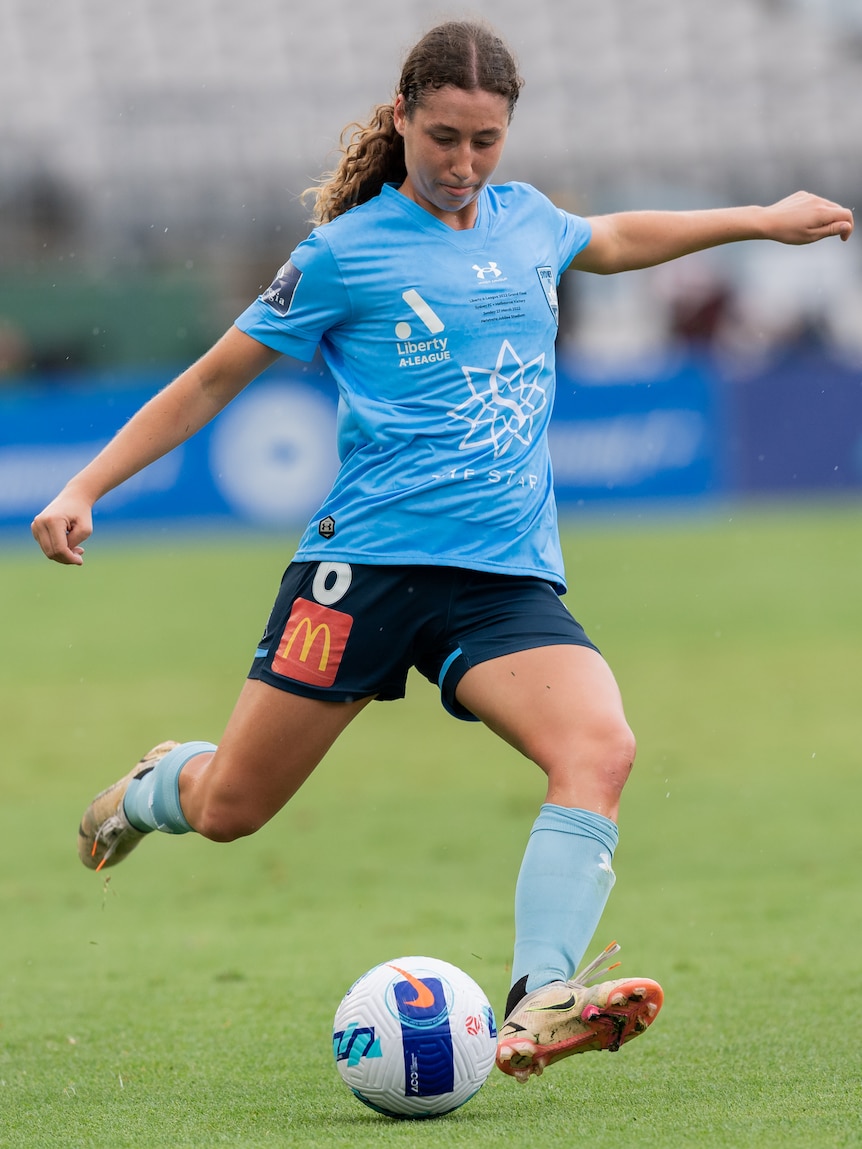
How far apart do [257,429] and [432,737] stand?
8.74 m

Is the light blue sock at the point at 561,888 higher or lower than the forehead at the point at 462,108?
lower

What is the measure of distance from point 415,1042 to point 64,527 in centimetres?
142

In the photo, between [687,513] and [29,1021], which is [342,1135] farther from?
[687,513]

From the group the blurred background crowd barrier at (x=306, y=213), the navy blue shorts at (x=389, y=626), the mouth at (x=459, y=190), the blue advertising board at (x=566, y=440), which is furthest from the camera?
the blurred background crowd barrier at (x=306, y=213)

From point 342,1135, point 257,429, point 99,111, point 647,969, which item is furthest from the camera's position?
point 99,111

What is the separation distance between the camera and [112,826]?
512 centimetres

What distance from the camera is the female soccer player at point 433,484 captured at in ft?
13.4

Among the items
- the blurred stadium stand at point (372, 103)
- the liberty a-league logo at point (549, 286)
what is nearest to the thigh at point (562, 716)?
the liberty a-league logo at point (549, 286)

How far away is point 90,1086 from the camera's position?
14.1ft

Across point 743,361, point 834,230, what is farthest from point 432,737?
point 743,361

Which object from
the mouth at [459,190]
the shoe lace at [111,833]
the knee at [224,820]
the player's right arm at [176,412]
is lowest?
the shoe lace at [111,833]

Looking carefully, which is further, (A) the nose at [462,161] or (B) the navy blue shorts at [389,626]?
(B) the navy blue shorts at [389,626]

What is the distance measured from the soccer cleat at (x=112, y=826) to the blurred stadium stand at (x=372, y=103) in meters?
20.8

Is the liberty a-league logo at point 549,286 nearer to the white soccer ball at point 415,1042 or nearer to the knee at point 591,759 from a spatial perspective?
the knee at point 591,759
